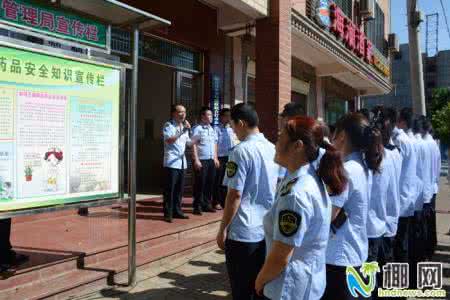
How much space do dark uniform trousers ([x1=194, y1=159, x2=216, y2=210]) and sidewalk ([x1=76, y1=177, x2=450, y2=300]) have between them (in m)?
1.18

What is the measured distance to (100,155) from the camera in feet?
12.4

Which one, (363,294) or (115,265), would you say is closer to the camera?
(363,294)

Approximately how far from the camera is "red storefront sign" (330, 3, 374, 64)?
35.6 ft

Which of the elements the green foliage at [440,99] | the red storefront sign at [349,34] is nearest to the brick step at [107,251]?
the red storefront sign at [349,34]

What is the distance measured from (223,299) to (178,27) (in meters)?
5.23

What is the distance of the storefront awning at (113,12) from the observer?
3.47m

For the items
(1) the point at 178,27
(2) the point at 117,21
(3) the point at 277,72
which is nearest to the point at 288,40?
(3) the point at 277,72

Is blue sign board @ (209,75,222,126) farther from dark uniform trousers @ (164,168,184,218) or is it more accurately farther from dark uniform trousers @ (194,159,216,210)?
dark uniform trousers @ (164,168,184,218)

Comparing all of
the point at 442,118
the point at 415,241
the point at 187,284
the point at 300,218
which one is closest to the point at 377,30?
the point at 415,241

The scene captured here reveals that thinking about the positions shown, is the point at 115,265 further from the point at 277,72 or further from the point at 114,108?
the point at 277,72

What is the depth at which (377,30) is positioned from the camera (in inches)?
733

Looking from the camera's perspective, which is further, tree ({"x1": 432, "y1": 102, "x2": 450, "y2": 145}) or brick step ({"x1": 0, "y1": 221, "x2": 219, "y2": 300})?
tree ({"x1": 432, "y1": 102, "x2": 450, "y2": 145})

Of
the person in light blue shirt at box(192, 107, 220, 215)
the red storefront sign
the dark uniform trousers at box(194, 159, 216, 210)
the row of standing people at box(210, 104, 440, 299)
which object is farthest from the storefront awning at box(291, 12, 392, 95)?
the row of standing people at box(210, 104, 440, 299)

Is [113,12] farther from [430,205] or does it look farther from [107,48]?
[430,205]
